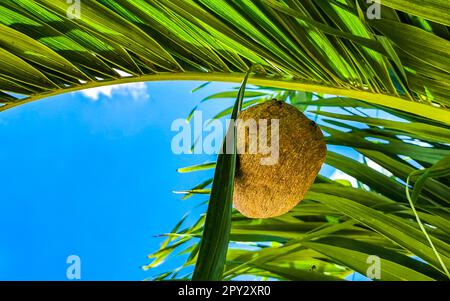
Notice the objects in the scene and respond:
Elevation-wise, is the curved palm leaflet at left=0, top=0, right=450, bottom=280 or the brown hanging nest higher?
the curved palm leaflet at left=0, top=0, right=450, bottom=280

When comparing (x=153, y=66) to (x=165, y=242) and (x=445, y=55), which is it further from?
(x=165, y=242)

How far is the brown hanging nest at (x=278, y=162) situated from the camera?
524 millimetres

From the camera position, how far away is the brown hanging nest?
524 mm

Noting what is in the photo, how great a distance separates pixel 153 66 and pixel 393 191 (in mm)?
410

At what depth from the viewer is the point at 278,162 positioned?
539 mm

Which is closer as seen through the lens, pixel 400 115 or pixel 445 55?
pixel 445 55

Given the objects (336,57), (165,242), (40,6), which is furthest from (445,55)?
(165,242)

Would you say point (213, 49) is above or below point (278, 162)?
above

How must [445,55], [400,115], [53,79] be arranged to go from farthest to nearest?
[400,115]
[53,79]
[445,55]

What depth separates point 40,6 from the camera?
52 cm

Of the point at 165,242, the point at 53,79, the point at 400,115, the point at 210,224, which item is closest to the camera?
the point at 210,224

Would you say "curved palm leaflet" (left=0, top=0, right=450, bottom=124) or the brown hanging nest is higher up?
"curved palm leaflet" (left=0, top=0, right=450, bottom=124)

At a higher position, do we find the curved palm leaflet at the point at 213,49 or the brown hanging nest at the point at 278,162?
the curved palm leaflet at the point at 213,49

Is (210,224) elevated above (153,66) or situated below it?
below
